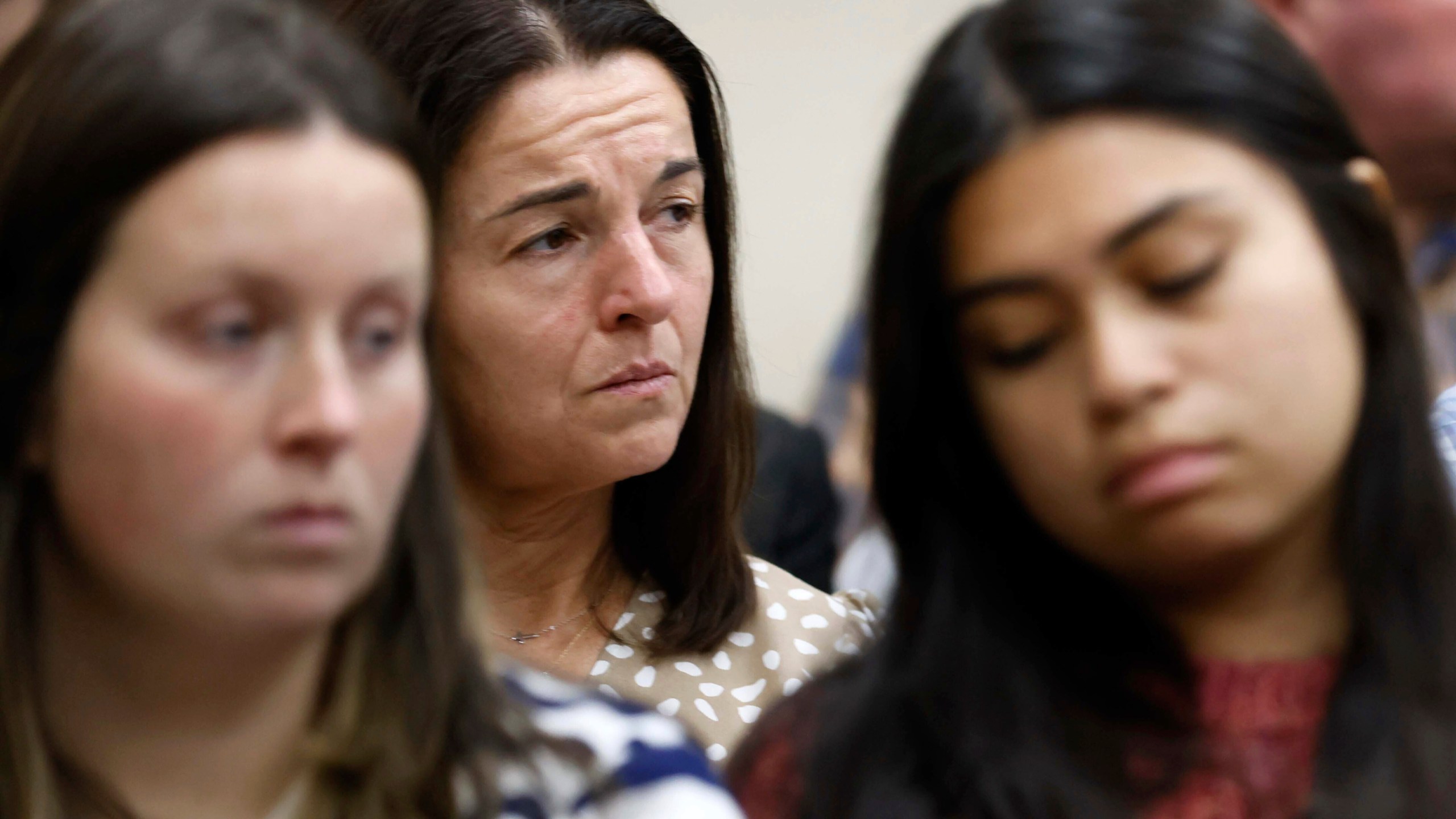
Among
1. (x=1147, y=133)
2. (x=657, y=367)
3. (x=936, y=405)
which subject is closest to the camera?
(x=1147, y=133)

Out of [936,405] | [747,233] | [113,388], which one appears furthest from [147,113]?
[747,233]

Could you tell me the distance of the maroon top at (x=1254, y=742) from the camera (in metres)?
1.27

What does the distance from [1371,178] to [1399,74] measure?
1.18ft

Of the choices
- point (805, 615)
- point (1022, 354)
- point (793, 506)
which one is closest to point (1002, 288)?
point (1022, 354)

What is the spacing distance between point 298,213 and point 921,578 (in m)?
0.59

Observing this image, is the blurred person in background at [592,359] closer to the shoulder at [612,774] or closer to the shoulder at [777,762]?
the shoulder at [777,762]

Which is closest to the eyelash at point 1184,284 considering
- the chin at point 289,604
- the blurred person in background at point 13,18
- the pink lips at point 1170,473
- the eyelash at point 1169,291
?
the eyelash at point 1169,291

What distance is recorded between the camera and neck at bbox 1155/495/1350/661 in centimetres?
131

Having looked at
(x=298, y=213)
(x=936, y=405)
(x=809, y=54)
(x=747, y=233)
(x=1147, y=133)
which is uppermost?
(x=1147, y=133)

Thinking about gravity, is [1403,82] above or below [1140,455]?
above

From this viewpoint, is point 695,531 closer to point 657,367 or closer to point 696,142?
point 657,367

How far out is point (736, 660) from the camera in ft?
6.54

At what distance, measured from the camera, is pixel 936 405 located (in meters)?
1.38

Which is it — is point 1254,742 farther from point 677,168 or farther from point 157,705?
point 677,168
